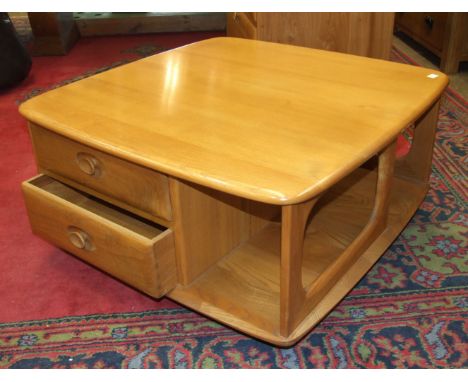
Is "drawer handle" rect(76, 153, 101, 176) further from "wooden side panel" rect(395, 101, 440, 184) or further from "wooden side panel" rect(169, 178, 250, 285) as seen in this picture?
"wooden side panel" rect(395, 101, 440, 184)

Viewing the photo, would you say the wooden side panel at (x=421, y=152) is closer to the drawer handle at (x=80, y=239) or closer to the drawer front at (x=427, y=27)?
the drawer handle at (x=80, y=239)

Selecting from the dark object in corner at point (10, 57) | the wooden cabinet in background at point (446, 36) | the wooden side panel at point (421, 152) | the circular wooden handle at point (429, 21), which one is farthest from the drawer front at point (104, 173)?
the circular wooden handle at point (429, 21)

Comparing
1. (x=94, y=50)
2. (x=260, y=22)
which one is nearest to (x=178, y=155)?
(x=260, y=22)

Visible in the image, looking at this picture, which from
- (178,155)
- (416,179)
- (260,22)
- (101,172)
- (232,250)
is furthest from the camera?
(260,22)

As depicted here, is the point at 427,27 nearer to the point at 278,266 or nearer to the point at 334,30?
the point at 334,30

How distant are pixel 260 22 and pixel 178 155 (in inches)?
38.7

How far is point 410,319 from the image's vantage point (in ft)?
3.31

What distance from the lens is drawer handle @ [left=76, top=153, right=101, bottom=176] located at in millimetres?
969

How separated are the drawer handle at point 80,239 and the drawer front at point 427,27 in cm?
188

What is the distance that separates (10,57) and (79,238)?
1.46m

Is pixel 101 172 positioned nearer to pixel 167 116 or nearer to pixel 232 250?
pixel 167 116

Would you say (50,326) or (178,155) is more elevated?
(178,155)

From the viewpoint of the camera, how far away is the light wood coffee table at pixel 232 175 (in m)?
0.83

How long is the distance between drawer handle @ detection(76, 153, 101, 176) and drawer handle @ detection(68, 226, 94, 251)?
0.37ft
